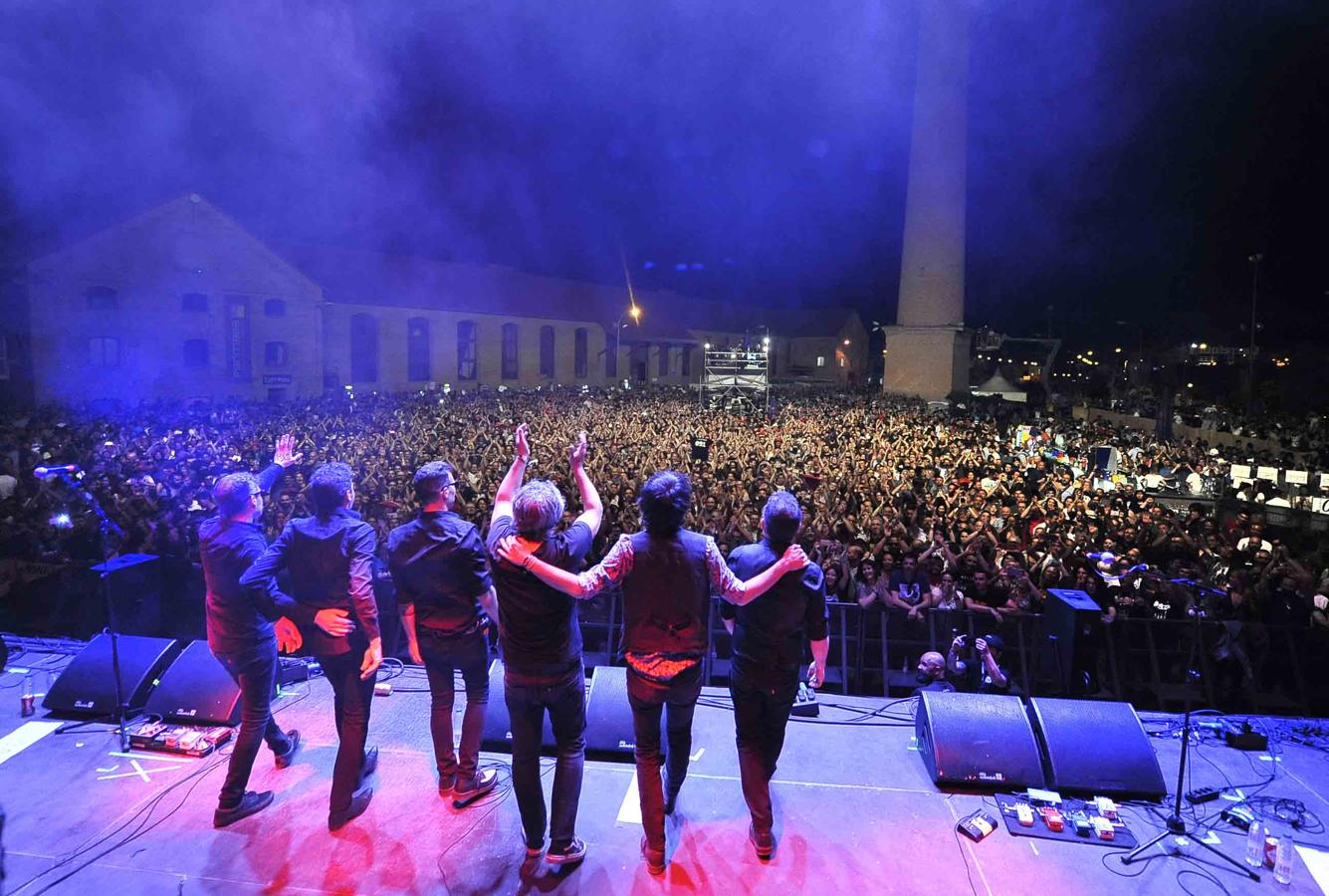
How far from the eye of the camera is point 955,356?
106ft

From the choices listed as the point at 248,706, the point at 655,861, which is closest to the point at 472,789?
the point at 655,861

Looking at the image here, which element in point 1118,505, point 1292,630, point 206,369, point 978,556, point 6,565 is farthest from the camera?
point 206,369

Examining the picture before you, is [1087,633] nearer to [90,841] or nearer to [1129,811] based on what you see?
[1129,811]

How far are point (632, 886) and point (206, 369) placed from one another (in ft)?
85.1

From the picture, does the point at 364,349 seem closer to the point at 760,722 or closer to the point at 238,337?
the point at 238,337

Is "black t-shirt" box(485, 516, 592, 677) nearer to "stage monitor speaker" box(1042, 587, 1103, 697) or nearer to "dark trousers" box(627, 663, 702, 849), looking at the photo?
"dark trousers" box(627, 663, 702, 849)

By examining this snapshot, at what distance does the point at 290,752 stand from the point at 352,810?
30.1 inches

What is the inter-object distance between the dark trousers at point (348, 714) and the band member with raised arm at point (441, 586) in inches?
10.0

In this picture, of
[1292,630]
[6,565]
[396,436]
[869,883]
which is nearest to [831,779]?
[869,883]

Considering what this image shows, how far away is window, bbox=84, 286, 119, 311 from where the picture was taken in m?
21.4

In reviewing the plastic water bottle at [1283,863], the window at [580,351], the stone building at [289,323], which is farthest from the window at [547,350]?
the plastic water bottle at [1283,863]

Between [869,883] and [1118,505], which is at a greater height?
[1118,505]

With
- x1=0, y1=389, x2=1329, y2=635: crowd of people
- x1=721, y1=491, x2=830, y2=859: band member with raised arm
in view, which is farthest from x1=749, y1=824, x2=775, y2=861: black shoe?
x1=0, y1=389, x2=1329, y2=635: crowd of people

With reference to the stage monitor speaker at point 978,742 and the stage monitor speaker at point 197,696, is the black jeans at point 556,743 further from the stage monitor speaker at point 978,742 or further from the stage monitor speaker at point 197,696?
the stage monitor speaker at point 197,696
